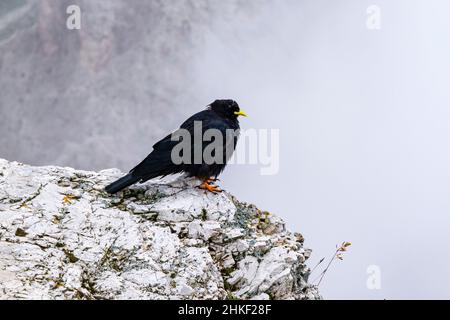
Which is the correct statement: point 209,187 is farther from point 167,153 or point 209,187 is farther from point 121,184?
point 121,184

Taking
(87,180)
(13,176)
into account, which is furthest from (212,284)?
(13,176)

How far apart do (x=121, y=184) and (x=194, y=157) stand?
4.86ft

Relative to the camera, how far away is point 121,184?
9133 mm

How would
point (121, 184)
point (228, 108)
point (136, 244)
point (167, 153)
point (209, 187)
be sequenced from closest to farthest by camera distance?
point (136, 244) < point (121, 184) < point (209, 187) < point (167, 153) < point (228, 108)

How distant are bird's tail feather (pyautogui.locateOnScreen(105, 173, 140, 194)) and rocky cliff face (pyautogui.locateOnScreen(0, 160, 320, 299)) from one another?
13 cm

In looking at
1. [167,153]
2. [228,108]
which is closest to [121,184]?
[167,153]

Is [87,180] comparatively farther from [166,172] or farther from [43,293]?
[43,293]

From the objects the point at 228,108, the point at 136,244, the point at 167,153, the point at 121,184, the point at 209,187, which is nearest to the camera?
the point at 136,244

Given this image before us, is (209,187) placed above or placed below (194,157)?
below

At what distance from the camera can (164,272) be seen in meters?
7.63

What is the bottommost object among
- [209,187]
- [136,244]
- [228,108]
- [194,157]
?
[136,244]

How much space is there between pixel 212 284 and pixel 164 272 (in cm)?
64

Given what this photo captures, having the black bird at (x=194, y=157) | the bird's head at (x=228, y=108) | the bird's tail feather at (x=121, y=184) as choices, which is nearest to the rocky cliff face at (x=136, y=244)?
the bird's tail feather at (x=121, y=184)

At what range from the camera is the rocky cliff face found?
7266mm
